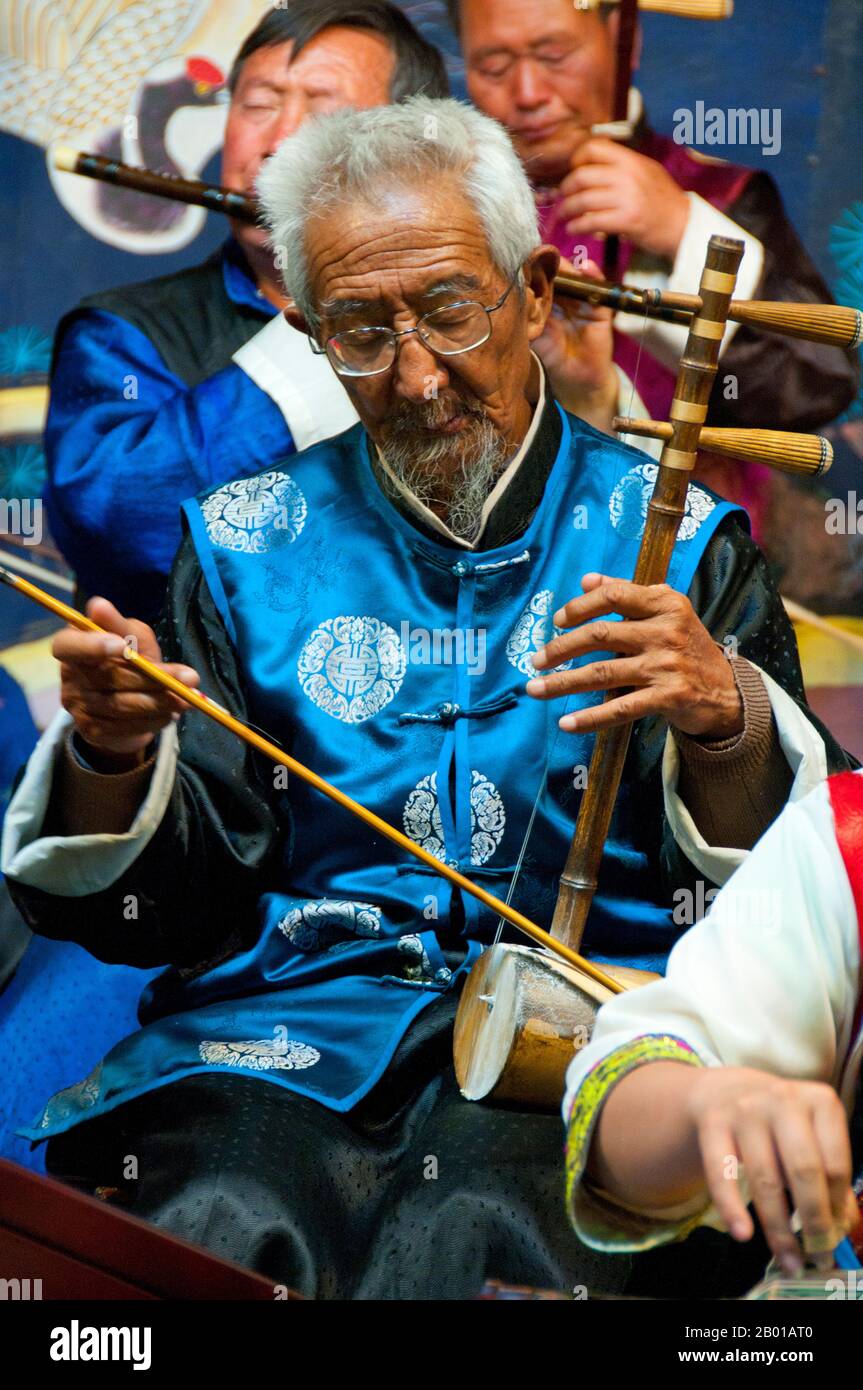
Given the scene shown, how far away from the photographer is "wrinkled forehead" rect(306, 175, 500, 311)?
2.73 m

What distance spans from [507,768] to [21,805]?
67 cm

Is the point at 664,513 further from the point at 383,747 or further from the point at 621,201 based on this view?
the point at 621,201

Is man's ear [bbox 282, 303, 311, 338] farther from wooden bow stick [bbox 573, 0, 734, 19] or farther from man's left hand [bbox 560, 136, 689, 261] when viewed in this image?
wooden bow stick [bbox 573, 0, 734, 19]

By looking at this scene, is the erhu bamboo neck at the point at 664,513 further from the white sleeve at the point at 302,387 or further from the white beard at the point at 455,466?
the white sleeve at the point at 302,387

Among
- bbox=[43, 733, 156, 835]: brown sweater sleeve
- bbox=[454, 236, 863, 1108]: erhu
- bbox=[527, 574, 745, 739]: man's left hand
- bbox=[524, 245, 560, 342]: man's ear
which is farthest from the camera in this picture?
bbox=[524, 245, 560, 342]: man's ear

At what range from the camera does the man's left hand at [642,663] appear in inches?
88.7

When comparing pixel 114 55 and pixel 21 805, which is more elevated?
pixel 114 55

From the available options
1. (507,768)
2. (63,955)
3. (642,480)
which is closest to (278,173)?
(642,480)

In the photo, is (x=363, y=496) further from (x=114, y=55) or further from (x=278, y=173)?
(x=114, y=55)

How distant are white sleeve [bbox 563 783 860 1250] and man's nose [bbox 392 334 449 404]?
118cm

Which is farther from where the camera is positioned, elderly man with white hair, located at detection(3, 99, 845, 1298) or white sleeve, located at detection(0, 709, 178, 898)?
white sleeve, located at detection(0, 709, 178, 898)

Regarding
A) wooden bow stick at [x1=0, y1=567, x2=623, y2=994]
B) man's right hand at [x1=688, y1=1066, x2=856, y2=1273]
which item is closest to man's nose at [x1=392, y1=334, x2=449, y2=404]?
wooden bow stick at [x1=0, y1=567, x2=623, y2=994]

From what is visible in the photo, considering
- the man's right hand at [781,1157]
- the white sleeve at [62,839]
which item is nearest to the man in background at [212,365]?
the white sleeve at [62,839]

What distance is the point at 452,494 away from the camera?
2.83m
